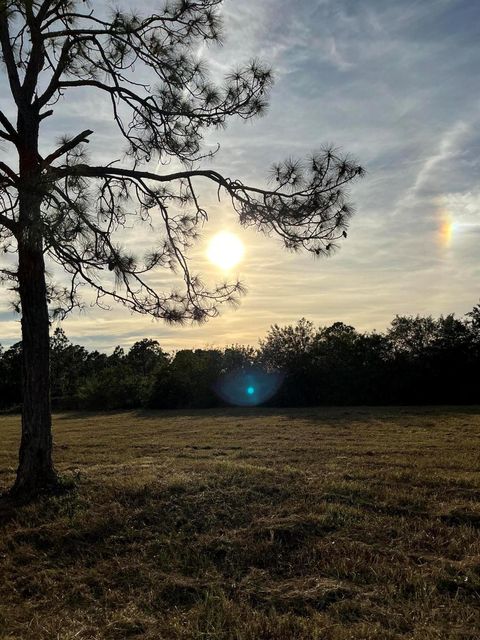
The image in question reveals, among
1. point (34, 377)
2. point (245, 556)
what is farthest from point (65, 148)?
point (245, 556)

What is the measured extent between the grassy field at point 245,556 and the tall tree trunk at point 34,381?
567 mm

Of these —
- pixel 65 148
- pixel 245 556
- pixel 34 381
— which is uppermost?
pixel 65 148

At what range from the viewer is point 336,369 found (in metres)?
27.8

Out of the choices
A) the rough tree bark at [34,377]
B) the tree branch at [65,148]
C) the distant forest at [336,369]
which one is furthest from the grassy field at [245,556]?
the distant forest at [336,369]

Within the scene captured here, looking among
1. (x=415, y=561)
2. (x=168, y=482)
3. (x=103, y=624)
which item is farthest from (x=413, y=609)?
(x=168, y=482)

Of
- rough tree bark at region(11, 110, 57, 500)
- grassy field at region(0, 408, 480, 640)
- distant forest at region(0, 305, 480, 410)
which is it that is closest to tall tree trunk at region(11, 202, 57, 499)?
rough tree bark at region(11, 110, 57, 500)

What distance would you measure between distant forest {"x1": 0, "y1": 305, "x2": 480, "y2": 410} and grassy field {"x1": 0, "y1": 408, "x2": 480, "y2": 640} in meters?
19.3

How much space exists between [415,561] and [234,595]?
143cm

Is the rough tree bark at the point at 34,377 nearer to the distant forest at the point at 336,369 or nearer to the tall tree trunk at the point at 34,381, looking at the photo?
the tall tree trunk at the point at 34,381

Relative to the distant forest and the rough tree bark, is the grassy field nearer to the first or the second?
the rough tree bark

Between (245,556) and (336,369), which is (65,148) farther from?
(336,369)

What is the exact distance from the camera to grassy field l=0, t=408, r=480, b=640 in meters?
3.39

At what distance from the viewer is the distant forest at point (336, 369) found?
2661 centimetres

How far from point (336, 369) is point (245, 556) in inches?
941
